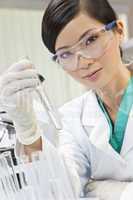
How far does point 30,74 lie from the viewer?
42.1 inches

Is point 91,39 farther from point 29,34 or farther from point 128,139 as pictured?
point 29,34

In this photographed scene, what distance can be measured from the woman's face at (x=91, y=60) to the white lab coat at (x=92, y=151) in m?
0.15

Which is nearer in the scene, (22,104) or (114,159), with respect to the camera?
(22,104)

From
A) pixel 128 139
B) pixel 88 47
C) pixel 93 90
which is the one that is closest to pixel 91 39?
pixel 88 47

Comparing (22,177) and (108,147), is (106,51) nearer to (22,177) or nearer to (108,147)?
(108,147)

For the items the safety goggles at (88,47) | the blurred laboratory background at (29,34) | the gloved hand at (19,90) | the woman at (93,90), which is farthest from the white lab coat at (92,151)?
the blurred laboratory background at (29,34)

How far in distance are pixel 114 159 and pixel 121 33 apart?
444mm

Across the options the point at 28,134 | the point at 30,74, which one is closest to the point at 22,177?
the point at 28,134

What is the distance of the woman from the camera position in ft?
3.69

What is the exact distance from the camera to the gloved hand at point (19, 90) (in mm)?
1071

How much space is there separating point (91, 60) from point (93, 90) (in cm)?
21

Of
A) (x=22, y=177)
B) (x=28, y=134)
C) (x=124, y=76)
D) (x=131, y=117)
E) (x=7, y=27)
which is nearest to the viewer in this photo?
(x=22, y=177)

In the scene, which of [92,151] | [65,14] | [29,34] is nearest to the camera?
[65,14]

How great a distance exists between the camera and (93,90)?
55.3 inches
